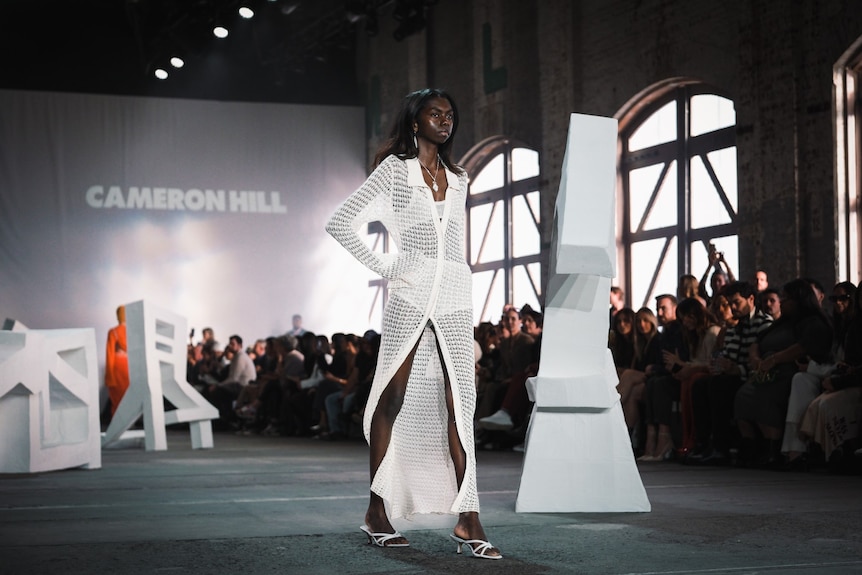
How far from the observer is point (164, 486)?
595cm

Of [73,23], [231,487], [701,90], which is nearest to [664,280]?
[701,90]

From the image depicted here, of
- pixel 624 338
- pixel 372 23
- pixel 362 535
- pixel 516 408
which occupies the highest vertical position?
pixel 372 23

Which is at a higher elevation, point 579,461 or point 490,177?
point 490,177

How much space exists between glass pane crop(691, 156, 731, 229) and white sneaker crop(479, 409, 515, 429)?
340 cm

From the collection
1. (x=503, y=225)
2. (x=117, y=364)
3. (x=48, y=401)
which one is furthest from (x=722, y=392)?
(x=503, y=225)

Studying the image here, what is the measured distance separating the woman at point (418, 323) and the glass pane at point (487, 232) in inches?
453

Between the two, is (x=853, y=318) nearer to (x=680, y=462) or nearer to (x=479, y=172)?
(x=680, y=462)

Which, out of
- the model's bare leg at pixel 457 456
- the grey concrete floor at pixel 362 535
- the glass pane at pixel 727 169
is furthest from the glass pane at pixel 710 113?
the model's bare leg at pixel 457 456

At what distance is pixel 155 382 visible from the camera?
921cm

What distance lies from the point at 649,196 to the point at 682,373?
4.96m

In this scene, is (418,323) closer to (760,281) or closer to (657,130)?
(760,281)

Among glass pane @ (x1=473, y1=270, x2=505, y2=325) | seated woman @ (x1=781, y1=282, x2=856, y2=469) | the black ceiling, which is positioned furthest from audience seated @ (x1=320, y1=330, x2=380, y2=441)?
the black ceiling

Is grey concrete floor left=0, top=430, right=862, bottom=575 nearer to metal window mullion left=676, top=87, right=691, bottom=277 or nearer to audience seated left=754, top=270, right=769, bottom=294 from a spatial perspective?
audience seated left=754, top=270, right=769, bottom=294

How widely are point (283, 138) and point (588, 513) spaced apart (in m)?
14.9
